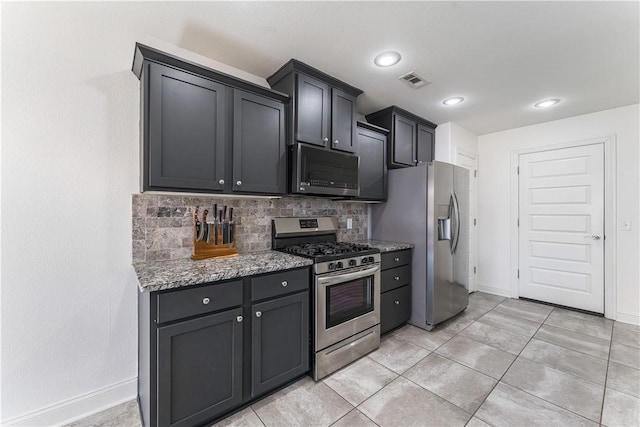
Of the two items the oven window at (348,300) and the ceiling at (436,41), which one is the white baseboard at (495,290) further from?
the oven window at (348,300)

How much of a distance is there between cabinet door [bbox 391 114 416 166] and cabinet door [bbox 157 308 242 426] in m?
2.54

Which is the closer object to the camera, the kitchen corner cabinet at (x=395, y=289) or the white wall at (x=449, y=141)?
the kitchen corner cabinet at (x=395, y=289)

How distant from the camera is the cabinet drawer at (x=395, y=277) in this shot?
2.70 meters

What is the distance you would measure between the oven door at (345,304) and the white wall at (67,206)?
52.1 inches

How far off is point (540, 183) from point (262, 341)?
13.7ft

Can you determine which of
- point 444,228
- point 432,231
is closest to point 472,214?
point 444,228

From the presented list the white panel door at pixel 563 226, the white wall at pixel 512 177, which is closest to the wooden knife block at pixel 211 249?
the white wall at pixel 512 177

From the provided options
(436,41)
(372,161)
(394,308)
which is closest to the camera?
(436,41)

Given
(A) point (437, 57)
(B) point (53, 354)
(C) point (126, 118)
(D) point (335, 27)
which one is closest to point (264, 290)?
(B) point (53, 354)

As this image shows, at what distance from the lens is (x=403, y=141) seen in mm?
3322

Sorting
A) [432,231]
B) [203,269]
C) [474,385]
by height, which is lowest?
[474,385]

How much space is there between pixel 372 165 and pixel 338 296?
1.58 m

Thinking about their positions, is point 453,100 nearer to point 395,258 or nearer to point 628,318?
point 395,258

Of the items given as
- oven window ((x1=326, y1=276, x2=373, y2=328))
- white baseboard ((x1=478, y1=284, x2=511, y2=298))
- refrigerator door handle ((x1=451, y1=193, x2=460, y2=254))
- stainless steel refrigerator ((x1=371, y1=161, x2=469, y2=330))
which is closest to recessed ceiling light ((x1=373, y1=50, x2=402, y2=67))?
stainless steel refrigerator ((x1=371, y1=161, x2=469, y2=330))
